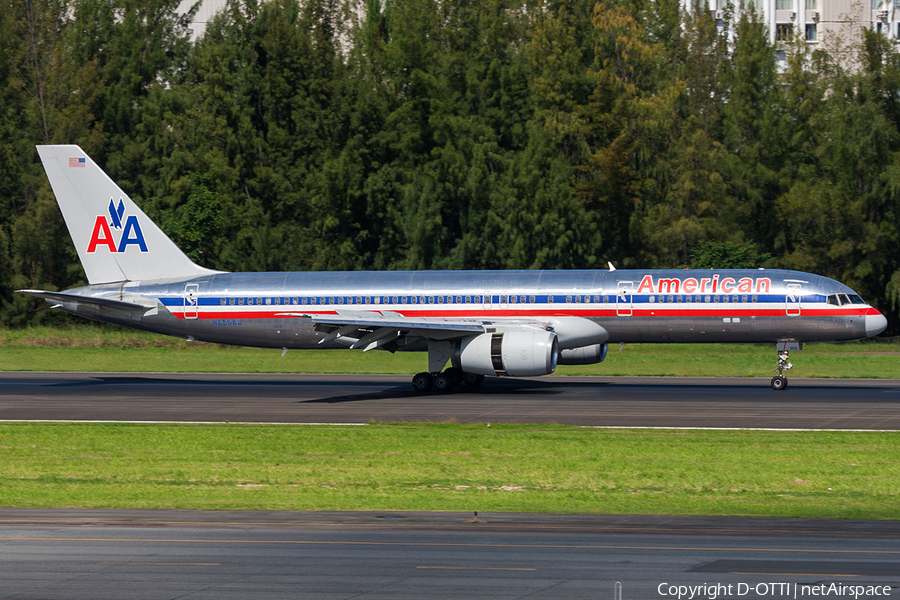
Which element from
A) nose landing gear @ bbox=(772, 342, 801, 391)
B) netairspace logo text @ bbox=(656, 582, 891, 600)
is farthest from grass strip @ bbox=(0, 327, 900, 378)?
netairspace logo text @ bbox=(656, 582, 891, 600)

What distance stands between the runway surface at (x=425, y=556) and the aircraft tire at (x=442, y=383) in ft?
65.3

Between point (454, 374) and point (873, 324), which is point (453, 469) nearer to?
point (454, 374)

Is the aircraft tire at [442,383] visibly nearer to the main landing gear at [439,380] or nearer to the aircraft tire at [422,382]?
the main landing gear at [439,380]

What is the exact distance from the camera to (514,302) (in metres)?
35.6

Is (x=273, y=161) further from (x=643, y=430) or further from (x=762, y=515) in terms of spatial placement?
(x=762, y=515)

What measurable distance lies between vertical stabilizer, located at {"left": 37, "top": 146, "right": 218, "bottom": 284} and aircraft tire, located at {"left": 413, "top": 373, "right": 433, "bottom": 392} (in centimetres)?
1019

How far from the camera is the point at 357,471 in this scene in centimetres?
2011

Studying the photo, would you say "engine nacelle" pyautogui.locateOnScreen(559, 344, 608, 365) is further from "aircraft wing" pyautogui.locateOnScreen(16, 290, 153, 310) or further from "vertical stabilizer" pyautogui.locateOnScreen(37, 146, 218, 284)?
"aircraft wing" pyautogui.locateOnScreen(16, 290, 153, 310)

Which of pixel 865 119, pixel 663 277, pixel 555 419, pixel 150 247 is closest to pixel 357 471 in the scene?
pixel 555 419

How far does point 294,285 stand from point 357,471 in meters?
18.8

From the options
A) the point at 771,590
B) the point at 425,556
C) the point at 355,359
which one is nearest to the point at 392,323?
the point at 355,359

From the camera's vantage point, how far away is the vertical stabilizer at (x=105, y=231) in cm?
3981

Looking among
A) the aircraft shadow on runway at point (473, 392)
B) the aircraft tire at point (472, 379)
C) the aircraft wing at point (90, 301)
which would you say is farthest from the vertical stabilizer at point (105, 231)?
the aircraft tire at point (472, 379)

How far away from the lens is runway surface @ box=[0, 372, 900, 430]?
28.0 metres
